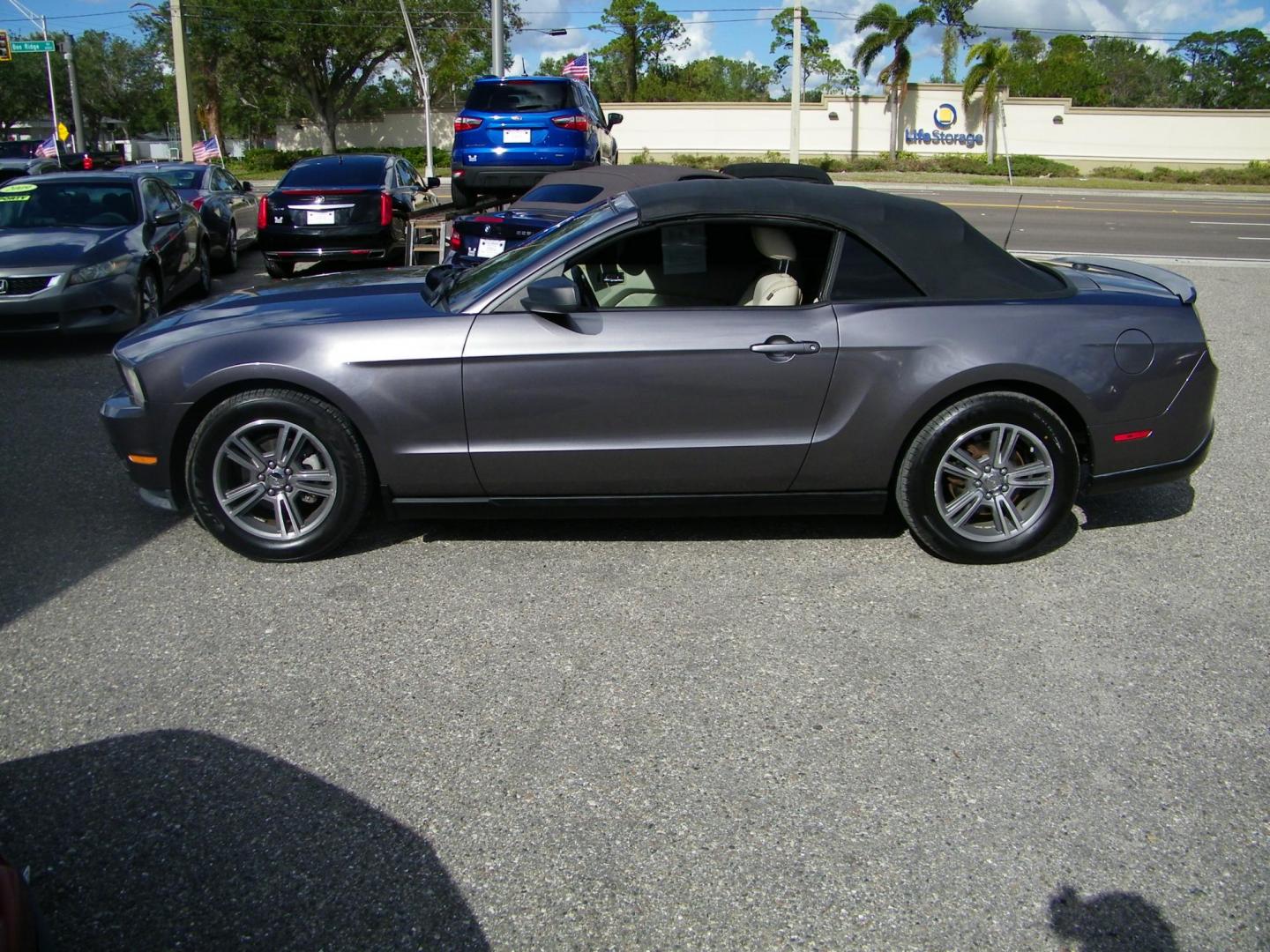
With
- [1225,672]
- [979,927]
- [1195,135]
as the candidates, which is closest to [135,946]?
[979,927]

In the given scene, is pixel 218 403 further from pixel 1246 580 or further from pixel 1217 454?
pixel 1217 454

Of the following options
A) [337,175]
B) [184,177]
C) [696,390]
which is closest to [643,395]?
[696,390]

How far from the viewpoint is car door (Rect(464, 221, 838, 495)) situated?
4.32 m

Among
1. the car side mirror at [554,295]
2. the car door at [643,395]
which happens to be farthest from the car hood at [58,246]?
the car side mirror at [554,295]

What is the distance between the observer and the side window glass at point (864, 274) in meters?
4.49

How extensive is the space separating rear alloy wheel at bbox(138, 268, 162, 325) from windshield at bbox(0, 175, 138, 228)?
29.3 inches

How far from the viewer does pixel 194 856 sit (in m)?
2.76

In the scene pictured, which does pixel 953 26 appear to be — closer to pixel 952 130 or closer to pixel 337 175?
pixel 952 130

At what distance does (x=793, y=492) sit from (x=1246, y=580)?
6.40ft

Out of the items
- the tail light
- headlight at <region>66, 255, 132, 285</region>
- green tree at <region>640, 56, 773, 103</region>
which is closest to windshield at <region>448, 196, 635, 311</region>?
headlight at <region>66, 255, 132, 285</region>

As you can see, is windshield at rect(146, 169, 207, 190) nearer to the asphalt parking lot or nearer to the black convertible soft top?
the asphalt parking lot

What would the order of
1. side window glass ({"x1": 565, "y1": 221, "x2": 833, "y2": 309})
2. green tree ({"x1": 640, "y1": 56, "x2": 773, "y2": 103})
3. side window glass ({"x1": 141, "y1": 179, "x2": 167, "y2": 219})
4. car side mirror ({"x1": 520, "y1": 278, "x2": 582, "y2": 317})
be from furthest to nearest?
green tree ({"x1": 640, "y1": 56, "x2": 773, "y2": 103}) → side window glass ({"x1": 141, "y1": 179, "x2": 167, "y2": 219}) → side window glass ({"x1": 565, "y1": 221, "x2": 833, "y2": 309}) → car side mirror ({"x1": 520, "y1": 278, "x2": 582, "y2": 317})

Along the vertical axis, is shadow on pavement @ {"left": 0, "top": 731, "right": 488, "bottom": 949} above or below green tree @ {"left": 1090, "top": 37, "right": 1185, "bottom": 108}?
below

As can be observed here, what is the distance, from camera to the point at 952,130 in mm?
47875
